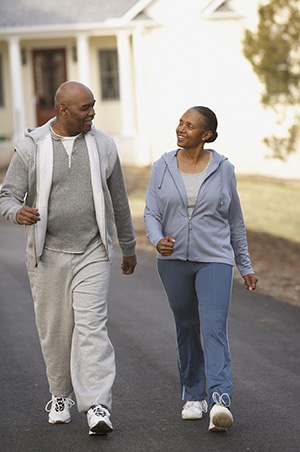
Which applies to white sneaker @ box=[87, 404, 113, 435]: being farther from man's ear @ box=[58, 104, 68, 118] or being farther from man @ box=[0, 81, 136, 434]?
man's ear @ box=[58, 104, 68, 118]

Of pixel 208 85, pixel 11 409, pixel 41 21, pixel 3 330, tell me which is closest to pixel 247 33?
pixel 208 85

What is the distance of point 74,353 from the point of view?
5457mm

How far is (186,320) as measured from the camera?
5.62 meters

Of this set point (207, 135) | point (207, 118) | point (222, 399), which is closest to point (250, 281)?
point (222, 399)

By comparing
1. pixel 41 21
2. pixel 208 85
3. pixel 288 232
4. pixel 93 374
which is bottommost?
pixel 288 232

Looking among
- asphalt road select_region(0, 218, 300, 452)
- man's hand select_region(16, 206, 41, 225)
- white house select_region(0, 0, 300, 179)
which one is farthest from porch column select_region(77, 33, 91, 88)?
man's hand select_region(16, 206, 41, 225)

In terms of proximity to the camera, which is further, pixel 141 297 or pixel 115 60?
pixel 115 60

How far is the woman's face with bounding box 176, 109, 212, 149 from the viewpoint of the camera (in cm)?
549

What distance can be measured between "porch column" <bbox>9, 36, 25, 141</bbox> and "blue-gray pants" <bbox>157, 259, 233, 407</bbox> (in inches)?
852

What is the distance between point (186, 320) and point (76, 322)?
28.7 inches

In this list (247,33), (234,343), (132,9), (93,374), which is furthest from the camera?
(132,9)

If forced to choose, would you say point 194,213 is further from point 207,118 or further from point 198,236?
point 207,118

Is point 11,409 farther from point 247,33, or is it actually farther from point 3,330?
point 247,33

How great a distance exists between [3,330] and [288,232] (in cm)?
985
